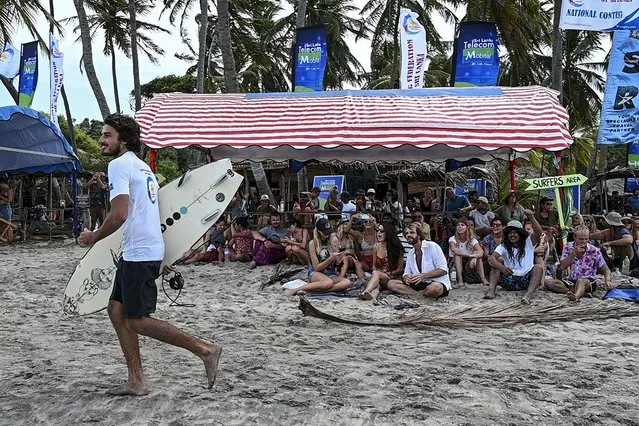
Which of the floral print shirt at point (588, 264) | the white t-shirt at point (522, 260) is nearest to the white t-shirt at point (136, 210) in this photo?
the white t-shirt at point (522, 260)

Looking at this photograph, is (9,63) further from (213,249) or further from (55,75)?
(213,249)

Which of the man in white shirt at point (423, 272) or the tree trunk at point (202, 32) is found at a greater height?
the tree trunk at point (202, 32)

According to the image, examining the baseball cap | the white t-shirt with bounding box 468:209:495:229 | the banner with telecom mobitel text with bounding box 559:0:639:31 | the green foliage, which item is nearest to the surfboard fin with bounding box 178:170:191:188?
the baseball cap

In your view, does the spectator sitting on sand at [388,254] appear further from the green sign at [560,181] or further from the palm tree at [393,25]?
the palm tree at [393,25]

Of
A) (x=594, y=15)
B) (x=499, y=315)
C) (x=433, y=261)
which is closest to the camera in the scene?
(x=499, y=315)

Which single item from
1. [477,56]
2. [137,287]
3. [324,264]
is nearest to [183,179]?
[137,287]

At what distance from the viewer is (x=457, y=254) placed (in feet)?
27.8

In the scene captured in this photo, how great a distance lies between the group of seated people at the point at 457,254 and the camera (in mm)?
7406

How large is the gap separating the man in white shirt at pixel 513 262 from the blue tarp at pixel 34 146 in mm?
10043

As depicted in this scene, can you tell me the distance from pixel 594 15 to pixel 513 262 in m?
4.49

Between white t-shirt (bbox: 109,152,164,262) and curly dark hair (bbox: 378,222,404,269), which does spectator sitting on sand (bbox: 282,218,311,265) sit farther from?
white t-shirt (bbox: 109,152,164,262)

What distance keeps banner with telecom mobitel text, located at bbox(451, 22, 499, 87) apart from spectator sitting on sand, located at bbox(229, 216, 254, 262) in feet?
21.8

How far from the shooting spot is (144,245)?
3.32 metres

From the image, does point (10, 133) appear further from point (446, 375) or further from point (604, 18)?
point (446, 375)
